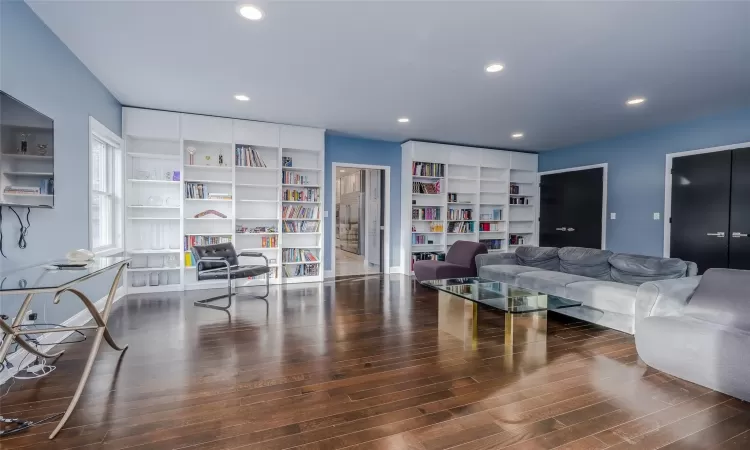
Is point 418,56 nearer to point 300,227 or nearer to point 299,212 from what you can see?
point 299,212

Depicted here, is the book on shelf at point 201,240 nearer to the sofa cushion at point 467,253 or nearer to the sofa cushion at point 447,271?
the sofa cushion at point 447,271

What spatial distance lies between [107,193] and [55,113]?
1.81 meters

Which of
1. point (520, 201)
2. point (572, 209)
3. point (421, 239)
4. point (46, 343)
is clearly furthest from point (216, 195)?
point (572, 209)

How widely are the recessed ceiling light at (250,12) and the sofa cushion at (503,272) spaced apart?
383cm

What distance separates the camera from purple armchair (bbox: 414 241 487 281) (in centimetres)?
522

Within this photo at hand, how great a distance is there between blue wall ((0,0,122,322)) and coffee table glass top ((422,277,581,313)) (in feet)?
10.9

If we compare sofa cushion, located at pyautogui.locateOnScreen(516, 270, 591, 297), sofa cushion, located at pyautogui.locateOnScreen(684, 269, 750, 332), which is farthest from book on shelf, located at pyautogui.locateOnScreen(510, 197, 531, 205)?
sofa cushion, located at pyautogui.locateOnScreen(684, 269, 750, 332)

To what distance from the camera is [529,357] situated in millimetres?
2797

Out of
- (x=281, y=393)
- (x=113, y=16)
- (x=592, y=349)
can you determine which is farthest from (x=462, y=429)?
(x=113, y=16)

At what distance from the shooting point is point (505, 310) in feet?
10.00

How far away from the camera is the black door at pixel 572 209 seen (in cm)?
663

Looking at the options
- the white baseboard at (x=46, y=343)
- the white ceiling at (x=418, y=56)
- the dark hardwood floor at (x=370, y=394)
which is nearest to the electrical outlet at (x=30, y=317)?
the white baseboard at (x=46, y=343)

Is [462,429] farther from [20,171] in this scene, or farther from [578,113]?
[578,113]

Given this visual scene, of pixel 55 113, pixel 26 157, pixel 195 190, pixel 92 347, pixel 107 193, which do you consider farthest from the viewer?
pixel 195 190
